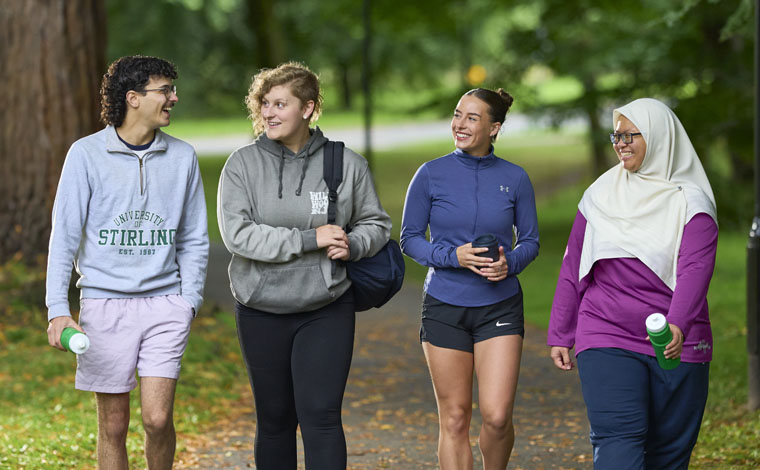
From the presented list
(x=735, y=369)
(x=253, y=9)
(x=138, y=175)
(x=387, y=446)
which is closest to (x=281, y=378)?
(x=138, y=175)

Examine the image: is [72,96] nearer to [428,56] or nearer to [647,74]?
[647,74]

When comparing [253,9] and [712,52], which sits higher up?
[253,9]

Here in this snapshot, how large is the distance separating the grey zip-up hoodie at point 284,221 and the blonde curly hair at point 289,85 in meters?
0.13

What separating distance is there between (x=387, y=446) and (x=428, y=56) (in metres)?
46.8

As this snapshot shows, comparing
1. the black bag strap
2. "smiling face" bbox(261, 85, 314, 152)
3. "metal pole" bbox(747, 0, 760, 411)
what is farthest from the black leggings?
"metal pole" bbox(747, 0, 760, 411)

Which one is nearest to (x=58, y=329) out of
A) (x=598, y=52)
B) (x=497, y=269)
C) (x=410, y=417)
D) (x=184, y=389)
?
(x=497, y=269)

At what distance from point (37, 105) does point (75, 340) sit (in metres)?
6.81

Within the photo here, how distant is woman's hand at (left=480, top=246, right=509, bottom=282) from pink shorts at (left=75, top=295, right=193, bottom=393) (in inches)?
51.4

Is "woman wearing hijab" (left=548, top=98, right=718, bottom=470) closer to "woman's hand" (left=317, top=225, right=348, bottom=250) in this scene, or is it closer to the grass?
"woman's hand" (left=317, top=225, right=348, bottom=250)

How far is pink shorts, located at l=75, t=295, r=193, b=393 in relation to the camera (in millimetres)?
4730

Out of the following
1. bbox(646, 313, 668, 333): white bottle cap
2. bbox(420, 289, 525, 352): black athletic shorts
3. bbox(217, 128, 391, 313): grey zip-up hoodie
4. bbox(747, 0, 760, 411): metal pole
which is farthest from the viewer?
bbox(747, 0, 760, 411): metal pole

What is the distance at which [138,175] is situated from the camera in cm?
475

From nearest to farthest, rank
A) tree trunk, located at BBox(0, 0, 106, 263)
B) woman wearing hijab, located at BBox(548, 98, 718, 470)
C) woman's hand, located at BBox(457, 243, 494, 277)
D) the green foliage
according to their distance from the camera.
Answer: woman wearing hijab, located at BBox(548, 98, 718, 470), woman's hand, located at BBox(457, 243, 494, 277), tree trunk, located at BBox(0, 0, 106, 263), the green foliage

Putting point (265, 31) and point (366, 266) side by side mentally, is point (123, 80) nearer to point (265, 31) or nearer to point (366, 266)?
point (366, 266)
